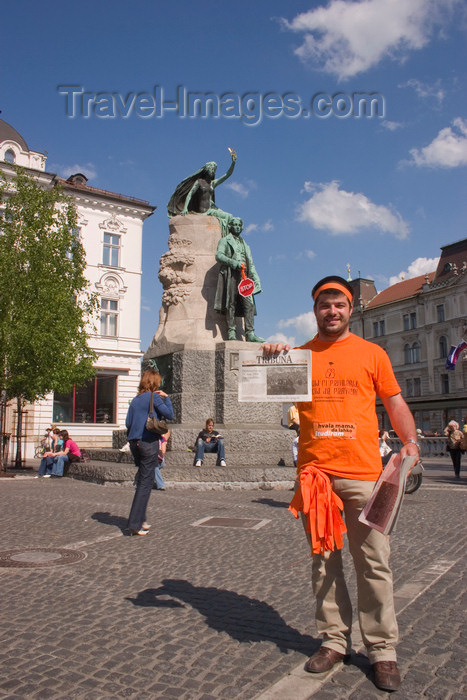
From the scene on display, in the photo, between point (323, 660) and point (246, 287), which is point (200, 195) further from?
point (323, 660)

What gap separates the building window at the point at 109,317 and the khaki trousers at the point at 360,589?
109 feet

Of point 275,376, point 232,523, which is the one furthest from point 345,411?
point 232,523

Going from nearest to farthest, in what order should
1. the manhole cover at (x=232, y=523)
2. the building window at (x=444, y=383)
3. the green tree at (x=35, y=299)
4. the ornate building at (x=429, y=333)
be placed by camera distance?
1. the manhole cover at (x=232, y=523)
2. the green tree at (x=35, y=299)
3. the ornate building at (x=429, y=333)
4. the building window at (x=444, y=383)

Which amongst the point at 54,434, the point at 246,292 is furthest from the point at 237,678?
the point at 54,434

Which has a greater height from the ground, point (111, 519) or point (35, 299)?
point (35, 299)

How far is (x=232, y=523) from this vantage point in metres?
7.10

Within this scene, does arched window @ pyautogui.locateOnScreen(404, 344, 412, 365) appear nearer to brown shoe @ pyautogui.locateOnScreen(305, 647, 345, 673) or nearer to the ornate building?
the ornate building

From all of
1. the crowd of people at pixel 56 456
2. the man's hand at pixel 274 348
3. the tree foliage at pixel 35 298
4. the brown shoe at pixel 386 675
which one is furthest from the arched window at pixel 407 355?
the brown shoe at pixel 386 675

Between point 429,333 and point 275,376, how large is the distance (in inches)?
2476

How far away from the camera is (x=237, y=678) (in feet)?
9.27

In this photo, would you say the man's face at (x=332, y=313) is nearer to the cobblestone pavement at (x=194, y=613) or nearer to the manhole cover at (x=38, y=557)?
the cobblestone pavement at (x=194, y=613)

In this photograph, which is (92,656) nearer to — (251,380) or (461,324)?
(251,380)

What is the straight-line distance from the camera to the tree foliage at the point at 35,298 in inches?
660

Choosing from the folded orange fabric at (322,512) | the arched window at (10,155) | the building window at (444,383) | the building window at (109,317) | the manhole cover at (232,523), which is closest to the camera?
the folded orange fabric at (322,512)
